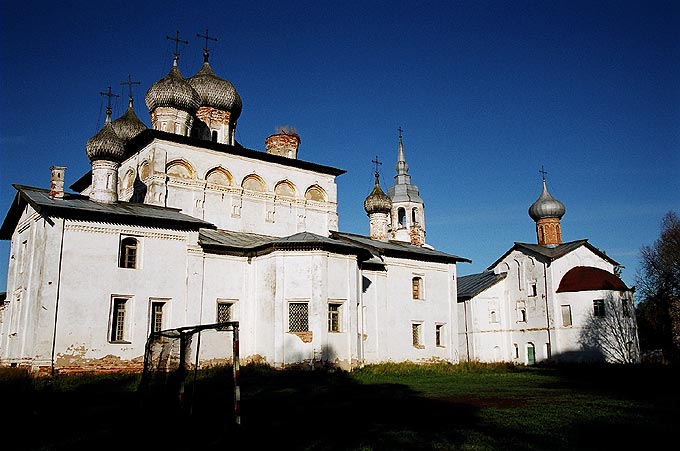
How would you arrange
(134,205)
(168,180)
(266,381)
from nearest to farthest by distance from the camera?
1. (266,381)
2. (134,205)
3. (168,180)

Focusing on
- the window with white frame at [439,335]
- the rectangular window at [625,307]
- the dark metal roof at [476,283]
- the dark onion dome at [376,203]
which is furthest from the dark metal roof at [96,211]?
the rectangular window at [625,307]

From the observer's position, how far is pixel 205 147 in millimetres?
23703

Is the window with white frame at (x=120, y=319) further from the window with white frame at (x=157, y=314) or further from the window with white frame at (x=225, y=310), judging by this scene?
the window with white frame at (x=225, y=310)

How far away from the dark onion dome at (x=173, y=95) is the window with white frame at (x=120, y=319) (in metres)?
8.99

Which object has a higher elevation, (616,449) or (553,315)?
(553,315)

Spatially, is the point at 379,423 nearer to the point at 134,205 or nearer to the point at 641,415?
the point at 641,415

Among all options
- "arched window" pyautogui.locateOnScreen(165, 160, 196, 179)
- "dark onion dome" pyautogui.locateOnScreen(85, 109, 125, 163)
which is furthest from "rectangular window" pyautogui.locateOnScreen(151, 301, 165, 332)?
"arched window" pyautogui.locateOnScreen(165, 160, 196, 179)

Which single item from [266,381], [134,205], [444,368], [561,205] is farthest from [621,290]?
[134,205]

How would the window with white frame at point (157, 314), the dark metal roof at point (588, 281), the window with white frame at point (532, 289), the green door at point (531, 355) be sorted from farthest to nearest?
the window with white frame at point (532, 289) < the green door at point (531, 355) < the dark metal roof at point (588, 281) < the window with white frame at point (157, 314)

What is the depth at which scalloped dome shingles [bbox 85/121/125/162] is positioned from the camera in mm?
20484

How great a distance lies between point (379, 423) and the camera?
9.38 meters

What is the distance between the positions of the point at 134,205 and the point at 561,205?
26849 mm

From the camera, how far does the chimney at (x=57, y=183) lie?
19.3 metres

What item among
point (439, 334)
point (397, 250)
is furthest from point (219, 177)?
point (439, 334)
